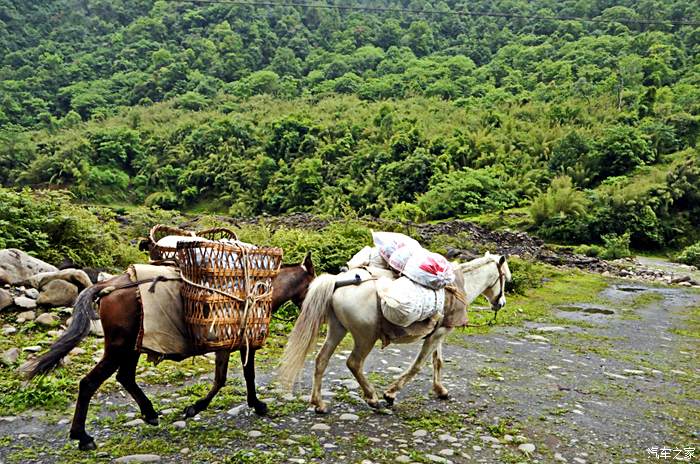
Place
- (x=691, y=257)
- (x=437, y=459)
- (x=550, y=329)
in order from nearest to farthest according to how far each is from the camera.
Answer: (x=437, y=459) → (x=550, y=329) → (x=691, y=257)

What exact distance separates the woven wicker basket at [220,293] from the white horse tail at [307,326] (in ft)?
2.06

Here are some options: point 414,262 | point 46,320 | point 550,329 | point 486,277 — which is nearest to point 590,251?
point 550,329

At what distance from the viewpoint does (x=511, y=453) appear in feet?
15.0

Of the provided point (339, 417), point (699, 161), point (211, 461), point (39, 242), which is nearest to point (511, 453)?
point (339, 417)

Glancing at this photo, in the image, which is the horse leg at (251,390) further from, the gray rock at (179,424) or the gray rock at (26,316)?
the gray rock at (26,316)

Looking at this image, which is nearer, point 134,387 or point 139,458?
point 139,458

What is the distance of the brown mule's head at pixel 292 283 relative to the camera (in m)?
5.55

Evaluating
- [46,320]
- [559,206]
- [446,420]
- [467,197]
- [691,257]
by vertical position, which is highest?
[46,320]

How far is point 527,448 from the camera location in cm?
469

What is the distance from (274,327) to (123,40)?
311 ft

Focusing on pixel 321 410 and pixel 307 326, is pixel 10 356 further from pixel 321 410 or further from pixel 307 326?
pixel 321 410

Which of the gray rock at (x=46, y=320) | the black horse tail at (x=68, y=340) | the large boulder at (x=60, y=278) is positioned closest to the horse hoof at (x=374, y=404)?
the black horse tail at (x=68, y=340)

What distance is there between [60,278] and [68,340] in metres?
3.94

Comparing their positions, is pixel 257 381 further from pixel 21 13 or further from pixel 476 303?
pixel 21 13
